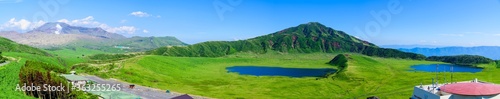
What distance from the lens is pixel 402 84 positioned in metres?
159

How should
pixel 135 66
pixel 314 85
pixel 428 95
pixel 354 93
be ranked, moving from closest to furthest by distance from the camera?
pixel 428 95 < pixel 354 93 < pixel 314 85 < pixel 135 66

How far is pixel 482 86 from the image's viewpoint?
7462 cm

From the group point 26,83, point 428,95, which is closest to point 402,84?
point 428,95

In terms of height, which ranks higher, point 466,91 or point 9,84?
point 9,84

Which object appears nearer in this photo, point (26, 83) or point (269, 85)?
point (26, 83)

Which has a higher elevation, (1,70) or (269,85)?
(1,70)

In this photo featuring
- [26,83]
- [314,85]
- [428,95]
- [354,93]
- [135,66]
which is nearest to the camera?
[26,83]

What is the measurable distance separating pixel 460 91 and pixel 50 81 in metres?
85.0

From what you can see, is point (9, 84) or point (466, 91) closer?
point (9, 84)

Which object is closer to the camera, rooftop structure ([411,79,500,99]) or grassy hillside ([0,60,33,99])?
grassy hillside ([0,60,33,99])

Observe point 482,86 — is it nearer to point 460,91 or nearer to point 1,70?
point 460,91

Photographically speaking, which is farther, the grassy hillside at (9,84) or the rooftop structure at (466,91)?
the rooftop structure at (466,91)

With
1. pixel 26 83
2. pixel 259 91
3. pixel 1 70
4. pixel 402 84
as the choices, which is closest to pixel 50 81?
pixel 26 83

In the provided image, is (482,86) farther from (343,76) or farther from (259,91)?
(343,76)
